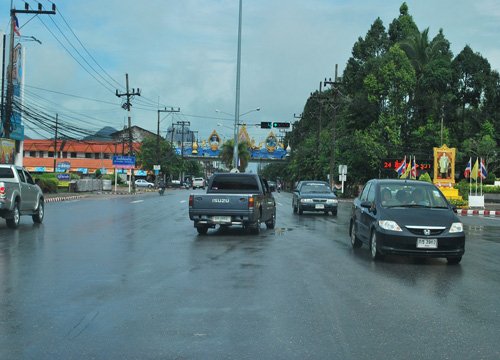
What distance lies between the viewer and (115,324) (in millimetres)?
5684

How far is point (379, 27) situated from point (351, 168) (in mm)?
23146

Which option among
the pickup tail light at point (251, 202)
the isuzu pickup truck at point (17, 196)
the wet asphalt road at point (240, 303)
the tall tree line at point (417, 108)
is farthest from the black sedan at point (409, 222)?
the tall tree line at point (417, 108)

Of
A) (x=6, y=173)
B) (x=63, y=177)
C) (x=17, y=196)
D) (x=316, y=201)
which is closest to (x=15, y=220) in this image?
(x=17, y=196)

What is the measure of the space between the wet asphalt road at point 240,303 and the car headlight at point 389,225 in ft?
2.33

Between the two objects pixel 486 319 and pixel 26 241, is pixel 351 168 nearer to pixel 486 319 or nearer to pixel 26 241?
pixel 26 241

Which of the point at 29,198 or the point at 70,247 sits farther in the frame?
the point at 29,198

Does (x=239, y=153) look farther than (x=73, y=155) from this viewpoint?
No

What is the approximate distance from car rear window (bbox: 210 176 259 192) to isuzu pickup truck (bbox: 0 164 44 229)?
610 centimetres

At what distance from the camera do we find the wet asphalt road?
195 inches

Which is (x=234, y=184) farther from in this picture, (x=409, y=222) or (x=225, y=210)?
(x=409, y=222)

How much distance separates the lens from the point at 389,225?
33.0 feet

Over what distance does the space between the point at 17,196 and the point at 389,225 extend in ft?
39.1

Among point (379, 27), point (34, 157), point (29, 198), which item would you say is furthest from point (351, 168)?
point (34, 157)

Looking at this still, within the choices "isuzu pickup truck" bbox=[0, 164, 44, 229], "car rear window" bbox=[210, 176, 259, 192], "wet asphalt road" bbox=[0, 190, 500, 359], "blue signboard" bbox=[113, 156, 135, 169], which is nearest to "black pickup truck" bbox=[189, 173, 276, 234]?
"car rear window" bbox=[210, 176, 259, 192]
